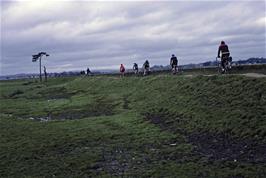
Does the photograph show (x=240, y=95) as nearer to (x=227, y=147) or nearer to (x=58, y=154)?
(x=227, y=147)

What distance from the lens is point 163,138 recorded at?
22.7 metres

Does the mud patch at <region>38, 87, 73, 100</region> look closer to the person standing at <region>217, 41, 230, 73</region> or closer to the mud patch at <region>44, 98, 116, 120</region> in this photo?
the mud patch at <region>44, 98, 116, 120</region>

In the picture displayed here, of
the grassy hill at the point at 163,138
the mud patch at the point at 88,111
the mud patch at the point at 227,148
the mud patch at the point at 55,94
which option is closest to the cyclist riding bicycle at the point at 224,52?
the grassy hill at the point at 163,138

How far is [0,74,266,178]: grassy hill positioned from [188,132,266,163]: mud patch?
0.12ft

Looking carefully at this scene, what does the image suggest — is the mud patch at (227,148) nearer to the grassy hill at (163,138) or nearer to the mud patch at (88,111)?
the grassy hill at (163,138)

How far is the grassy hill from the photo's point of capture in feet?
58.0

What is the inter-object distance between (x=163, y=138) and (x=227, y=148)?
4015mm

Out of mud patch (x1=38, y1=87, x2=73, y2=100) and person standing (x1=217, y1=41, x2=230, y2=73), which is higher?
person standing (x1=217, y1=41, x2=230, y2=73)

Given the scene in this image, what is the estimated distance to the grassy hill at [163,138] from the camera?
1767 centimetres

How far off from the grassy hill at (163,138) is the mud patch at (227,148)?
0.12ft

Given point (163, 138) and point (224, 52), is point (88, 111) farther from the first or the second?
point (163, 138)

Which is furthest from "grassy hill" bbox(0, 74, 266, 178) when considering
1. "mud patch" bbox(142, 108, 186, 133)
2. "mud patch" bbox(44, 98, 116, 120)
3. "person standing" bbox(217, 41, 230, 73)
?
"person standing" bbox(217, 41, 230, 73)

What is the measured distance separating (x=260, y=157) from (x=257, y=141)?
173 centimetres

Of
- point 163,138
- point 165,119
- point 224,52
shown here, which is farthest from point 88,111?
point 163,138
